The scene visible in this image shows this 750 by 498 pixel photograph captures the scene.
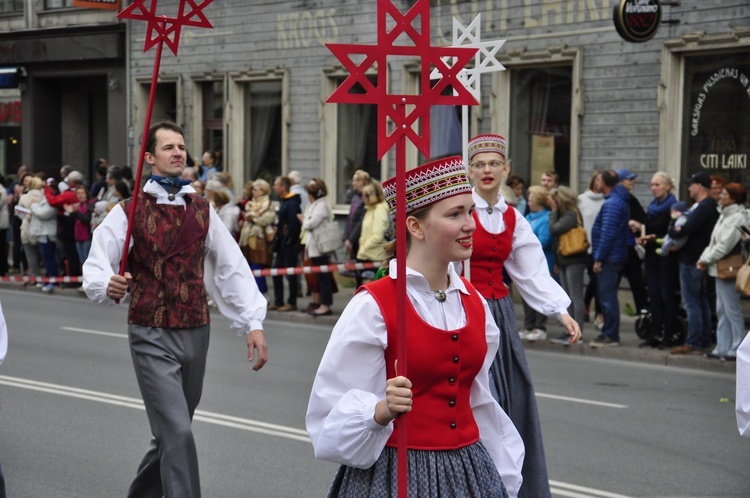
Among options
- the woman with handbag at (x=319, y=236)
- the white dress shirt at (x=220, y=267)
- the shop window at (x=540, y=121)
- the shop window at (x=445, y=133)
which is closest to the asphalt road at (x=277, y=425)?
the white dress shirt at (x=220, y=267)

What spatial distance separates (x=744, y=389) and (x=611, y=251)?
10211 millimetres

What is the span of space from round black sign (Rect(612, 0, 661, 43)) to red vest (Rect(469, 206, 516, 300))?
10.2 metres

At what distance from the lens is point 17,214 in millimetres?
22391

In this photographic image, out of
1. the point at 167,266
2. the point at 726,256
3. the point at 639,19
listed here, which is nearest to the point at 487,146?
the point at 167,266

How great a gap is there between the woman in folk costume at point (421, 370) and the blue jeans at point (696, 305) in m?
9.40

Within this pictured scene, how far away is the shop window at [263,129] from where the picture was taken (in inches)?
975

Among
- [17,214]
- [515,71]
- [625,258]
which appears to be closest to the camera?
[625,258]

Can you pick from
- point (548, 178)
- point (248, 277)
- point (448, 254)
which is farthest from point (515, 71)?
point (448, 254)

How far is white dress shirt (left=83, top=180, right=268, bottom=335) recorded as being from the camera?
623cm

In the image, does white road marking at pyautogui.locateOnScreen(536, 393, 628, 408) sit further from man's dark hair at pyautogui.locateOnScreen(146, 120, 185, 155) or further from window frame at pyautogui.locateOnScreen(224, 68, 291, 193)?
window frame at pyautogui.locateOnScreen(224, 68, 291, 193)

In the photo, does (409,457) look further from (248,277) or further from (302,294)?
(302,294)

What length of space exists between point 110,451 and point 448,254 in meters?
4.90

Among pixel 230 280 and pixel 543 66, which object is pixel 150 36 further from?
pixel 543 66

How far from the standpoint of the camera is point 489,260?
6914 millimetres
